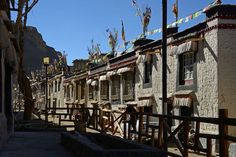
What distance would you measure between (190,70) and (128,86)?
9.67 metres

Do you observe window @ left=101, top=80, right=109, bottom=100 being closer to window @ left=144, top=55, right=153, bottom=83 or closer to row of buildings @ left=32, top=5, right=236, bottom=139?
row of buildings @ left=32, top=5, right=236, bottom=139

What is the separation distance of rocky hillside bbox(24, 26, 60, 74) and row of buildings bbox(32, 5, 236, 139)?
94.9 metres

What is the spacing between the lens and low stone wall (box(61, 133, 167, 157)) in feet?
24.6

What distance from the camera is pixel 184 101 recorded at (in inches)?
881

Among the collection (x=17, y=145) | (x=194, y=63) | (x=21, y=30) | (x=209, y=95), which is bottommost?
(x=17, y=145)

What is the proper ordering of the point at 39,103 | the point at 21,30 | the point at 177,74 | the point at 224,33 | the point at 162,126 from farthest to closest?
the point at 39,103 → the point at 21,30 → the point at 177,74 → the point at 224,33 → the point at 162,126

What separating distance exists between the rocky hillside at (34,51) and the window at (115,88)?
90565 millimetres

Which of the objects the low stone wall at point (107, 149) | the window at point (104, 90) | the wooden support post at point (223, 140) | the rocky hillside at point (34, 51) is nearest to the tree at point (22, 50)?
the window at point (104, 90)

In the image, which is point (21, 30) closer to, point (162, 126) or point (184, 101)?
point (184, 101)

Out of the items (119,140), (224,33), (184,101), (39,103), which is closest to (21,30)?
(184,101)

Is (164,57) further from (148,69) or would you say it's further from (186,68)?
(148,69)

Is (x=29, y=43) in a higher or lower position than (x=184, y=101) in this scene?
higher

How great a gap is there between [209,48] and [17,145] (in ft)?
35.6

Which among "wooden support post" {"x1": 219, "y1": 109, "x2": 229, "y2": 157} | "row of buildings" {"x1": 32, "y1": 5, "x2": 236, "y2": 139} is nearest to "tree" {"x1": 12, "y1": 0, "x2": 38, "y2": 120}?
"row of buildings" {"x1": 32, "y1": 5, "x2": 236, "y2": 139}
